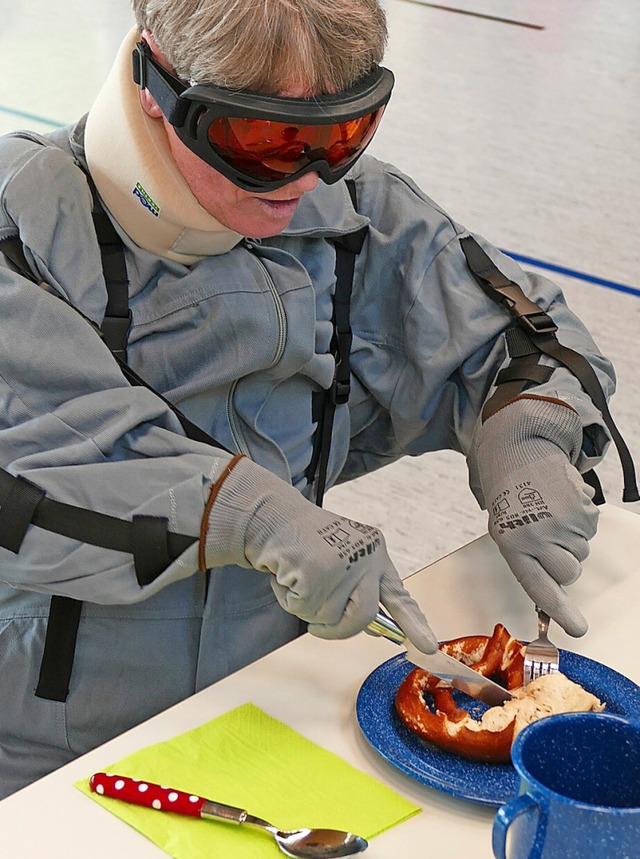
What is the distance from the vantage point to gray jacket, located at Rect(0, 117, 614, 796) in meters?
1.07

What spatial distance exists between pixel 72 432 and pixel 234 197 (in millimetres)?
300

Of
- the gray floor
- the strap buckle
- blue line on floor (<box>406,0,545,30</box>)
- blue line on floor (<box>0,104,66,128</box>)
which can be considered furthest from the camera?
blue line on floor (<box>406,0,545,30</box>)

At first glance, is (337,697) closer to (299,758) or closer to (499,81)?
(299,758)

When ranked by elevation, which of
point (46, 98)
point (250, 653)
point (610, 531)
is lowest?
point (46, 98)

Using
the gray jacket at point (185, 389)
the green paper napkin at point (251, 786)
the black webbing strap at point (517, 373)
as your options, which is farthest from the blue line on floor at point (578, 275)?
the green paper napkin at point (251, 786)

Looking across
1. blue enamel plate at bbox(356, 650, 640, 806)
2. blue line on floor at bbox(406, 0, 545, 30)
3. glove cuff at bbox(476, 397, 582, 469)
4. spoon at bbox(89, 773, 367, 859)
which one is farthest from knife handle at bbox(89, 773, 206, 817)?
blue line on floor at bbox(406, 0, 545, 30)

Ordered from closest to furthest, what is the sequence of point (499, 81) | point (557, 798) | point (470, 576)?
point (557, 798) < point (470, 576) < point (499, 81)

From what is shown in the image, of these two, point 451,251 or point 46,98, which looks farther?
point 46,98

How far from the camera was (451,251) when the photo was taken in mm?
1460

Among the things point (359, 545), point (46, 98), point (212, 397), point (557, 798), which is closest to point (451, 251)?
point (212, 397)

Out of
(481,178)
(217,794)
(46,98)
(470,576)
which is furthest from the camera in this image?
(46,98)

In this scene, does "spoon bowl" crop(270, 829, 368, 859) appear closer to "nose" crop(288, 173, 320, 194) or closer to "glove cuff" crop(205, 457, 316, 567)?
"glove cuff" crop(205, 457, 316, 567)

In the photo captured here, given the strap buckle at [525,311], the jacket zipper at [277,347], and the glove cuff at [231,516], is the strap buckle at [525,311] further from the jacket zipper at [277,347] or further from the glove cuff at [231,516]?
the glove cuff at [231,516]

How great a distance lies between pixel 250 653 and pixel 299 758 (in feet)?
1.20
